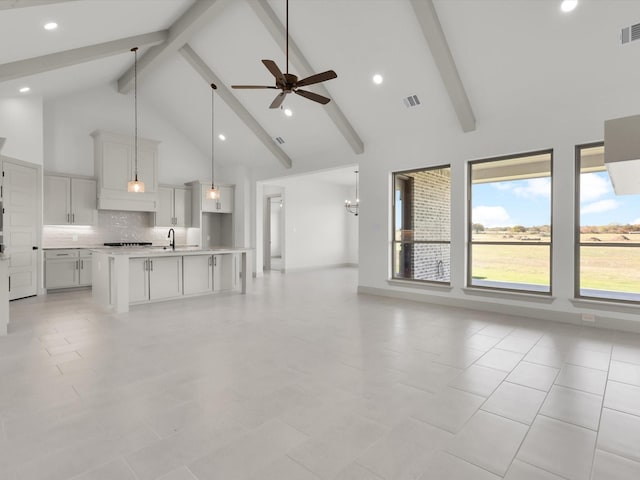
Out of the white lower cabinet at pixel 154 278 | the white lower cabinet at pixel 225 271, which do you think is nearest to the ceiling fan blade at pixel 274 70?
the white lower cabinet at pixel 154 278

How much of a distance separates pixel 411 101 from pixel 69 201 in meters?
6.88

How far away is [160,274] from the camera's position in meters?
5.89

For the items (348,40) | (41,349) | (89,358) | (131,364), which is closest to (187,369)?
(131,364)

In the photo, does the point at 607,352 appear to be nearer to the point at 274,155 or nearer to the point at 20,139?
the point at 274,155

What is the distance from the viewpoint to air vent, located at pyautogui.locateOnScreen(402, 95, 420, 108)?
553 centimetres

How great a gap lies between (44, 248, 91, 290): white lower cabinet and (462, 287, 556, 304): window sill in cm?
731

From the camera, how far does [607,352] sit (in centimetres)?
352

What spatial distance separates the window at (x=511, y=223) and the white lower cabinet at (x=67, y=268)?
24.2 feet

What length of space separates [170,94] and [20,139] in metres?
3.12

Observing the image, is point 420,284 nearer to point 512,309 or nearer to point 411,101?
point 512,309

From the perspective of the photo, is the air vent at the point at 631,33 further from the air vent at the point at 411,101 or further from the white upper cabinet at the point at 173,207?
the white upper cabinet at the point at 173,207

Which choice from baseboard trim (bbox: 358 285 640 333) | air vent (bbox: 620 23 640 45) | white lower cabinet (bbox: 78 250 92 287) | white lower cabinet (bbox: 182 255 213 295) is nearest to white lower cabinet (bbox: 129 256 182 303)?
white lower cabinet (bbox: 182 255 213 295)

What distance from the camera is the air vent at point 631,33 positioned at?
3.73 m

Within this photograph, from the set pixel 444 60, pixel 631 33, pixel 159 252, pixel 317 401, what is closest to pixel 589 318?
pixel 631 33
